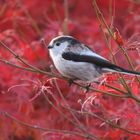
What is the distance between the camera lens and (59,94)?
16.2ft

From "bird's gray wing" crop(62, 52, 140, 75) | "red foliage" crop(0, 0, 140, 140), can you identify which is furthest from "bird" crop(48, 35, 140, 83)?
"red foliage" crop(0, 0, 140, 140)

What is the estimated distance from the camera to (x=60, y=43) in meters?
4.21

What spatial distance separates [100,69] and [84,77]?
0.15 m

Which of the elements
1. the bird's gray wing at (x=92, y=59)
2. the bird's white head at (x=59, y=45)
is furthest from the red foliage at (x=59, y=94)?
the bird's white head at (x=59, y=45)

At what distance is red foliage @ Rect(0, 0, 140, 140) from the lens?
12.8ft

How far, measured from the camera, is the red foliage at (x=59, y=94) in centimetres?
391

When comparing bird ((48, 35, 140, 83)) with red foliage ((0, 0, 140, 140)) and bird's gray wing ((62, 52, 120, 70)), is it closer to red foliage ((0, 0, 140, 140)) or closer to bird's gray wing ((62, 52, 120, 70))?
bird's gray wing ((62, 52, 120, 70))

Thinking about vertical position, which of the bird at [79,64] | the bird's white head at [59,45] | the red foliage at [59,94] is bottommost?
the red foliage at [59,94]

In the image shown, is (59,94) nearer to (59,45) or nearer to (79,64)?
(59,45)

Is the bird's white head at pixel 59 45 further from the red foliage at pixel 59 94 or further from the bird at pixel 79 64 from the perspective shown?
the red foliage at pixel 59 94

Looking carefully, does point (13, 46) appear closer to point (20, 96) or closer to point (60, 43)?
point (20, 96)

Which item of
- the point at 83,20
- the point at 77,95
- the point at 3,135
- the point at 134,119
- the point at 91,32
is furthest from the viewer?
the point at 83,20

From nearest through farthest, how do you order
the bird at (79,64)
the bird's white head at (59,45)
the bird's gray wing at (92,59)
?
1. the bird's gray wing at (92,59)
2. the bird at (79,64)
3. the bird's white head at (59,45)

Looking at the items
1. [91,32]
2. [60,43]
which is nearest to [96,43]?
[91,32]
